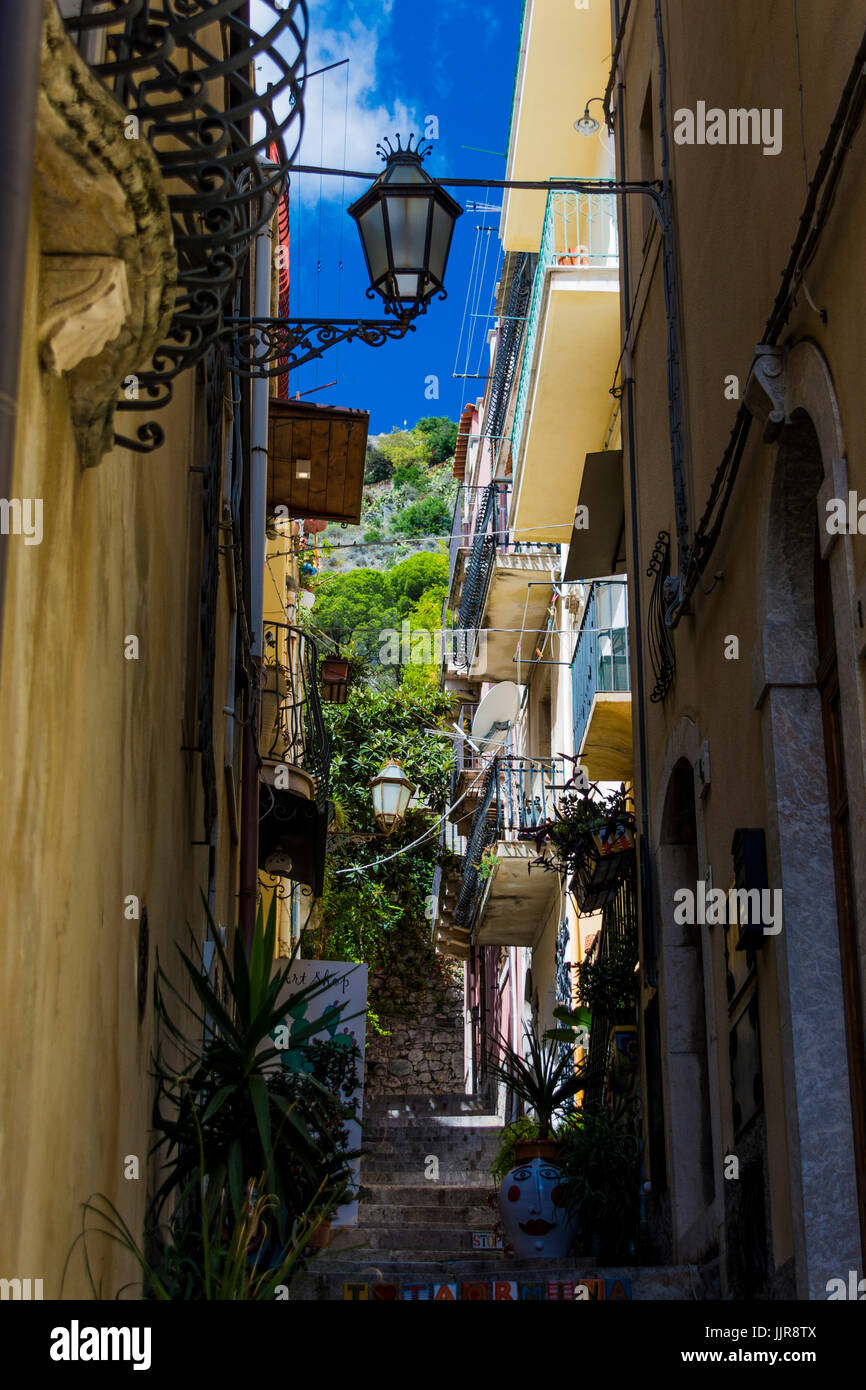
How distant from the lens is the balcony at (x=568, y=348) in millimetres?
14945

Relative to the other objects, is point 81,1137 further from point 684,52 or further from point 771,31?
point 684,52

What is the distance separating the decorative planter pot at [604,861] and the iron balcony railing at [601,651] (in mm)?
2069

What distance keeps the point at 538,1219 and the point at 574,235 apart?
9.64 metres

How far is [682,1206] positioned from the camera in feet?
29.5

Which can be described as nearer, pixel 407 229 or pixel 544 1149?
pixel 407 229

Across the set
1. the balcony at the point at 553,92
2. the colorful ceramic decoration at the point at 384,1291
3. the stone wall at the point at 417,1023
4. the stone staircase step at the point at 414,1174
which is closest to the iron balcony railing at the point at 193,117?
the colorful ceramic decoration at the point at 384,1291

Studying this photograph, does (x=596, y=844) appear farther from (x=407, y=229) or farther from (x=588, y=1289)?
(x=407, y=229)

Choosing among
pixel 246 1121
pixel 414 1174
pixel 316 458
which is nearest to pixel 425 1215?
pixel 414 1174

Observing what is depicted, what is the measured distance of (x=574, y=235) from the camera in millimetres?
15664

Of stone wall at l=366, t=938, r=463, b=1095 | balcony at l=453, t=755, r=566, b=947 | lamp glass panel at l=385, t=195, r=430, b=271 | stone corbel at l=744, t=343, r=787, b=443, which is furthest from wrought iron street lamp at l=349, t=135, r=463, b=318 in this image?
stone wall at l=366, t=938, r=463, b=1095

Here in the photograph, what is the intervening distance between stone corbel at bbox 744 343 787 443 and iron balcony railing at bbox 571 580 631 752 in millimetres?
7385

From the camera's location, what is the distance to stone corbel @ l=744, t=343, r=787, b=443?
21.3 ft

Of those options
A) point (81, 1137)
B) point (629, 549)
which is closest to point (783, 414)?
point (81, 1137)

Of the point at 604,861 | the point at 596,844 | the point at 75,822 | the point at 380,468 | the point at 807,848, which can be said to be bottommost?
the point at 75,822
